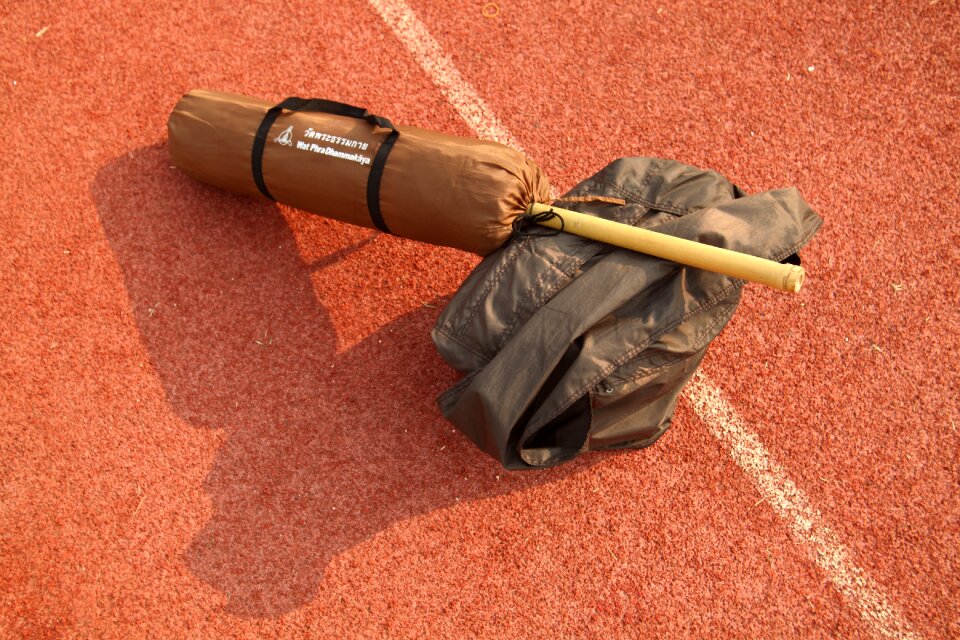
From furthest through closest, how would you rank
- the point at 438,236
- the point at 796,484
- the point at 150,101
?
1. the point at 150,101
2. the point at 796,484
3. the point at 438,236

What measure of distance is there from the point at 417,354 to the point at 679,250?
131 centimetres

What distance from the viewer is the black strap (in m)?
2.66

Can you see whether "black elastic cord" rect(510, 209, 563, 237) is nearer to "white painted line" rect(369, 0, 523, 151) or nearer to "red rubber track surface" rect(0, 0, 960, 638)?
"red rubber track surface" rect(0, 0, 960, 638)

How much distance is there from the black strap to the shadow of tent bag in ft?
1.70

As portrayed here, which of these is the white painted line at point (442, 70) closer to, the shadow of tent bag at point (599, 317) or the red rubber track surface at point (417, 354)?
the red rubber track surface at point (417, 354)

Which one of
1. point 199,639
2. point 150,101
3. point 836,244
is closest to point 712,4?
point 836,244

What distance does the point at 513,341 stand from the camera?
242 centimetres

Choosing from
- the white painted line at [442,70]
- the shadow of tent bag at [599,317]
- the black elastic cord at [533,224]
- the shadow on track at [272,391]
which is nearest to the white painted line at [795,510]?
the shadow of tent bag at [599,317]

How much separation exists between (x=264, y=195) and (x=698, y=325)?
78.2 inches

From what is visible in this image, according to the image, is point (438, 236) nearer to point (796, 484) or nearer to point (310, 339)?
point (310, 339)

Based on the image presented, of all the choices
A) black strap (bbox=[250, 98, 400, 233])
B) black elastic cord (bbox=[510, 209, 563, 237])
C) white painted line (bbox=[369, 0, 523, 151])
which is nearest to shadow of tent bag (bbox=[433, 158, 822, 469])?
black elastic cord (bbox=[510, 209, 563, 237])

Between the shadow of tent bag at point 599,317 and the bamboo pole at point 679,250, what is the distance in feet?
0.17

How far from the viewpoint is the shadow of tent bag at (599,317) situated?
236cm

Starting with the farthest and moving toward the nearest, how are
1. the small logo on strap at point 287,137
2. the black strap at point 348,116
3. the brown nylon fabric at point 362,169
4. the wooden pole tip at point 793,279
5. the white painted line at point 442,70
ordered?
the white painted line at point 442,70 < the small logo on strap at point 287,137 < the black strap at point 348,116 < the brown nylon fabric at point 362,169 < the wooden pole tip at point 793,279
